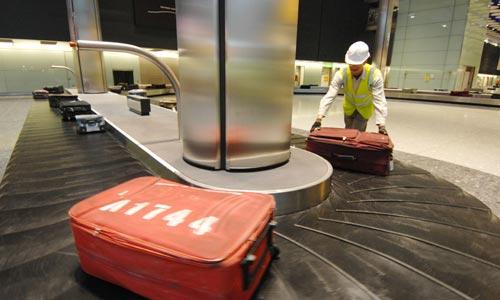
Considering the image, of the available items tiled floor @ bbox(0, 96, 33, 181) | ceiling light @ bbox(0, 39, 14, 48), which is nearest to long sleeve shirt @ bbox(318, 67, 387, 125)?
tiled floor @ bbox(0, 96, 33, 181)

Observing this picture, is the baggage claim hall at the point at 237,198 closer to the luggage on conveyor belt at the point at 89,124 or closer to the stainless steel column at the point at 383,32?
the luggage on conveyor belt at the point at 89,124

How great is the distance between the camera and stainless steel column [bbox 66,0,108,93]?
743 centimetres

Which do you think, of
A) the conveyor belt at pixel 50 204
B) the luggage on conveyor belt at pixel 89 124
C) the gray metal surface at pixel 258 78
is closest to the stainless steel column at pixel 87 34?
the luggage on conveyor belt at pixel 89 124

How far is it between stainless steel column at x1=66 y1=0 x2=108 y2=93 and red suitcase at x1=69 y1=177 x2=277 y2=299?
781 cm

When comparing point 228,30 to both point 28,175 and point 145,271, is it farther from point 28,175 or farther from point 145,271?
point 28,175

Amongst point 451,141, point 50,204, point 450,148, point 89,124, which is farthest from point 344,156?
point 451,141

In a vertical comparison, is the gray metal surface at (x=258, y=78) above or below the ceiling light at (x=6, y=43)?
below

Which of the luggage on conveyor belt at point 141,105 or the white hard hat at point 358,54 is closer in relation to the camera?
the white hard hat at point 358,54

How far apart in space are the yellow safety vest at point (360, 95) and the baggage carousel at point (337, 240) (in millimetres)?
1395

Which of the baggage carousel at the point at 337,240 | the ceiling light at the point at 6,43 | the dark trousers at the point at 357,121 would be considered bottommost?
the baggage carousel at the point at 337,240

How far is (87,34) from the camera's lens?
766 centimetres

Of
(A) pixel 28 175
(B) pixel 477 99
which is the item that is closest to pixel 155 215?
(A) pixel 28 175

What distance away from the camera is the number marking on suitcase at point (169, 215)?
72 cm

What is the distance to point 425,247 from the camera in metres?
1.02
